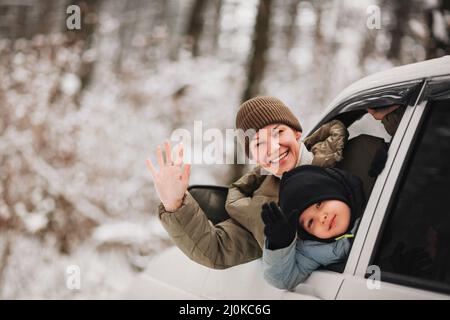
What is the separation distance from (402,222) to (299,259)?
1.10 ft

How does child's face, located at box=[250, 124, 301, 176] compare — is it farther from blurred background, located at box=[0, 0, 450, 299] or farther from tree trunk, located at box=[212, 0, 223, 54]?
tree trunk, located at box=[212, 0, 223, 54]

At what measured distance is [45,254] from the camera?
27.5ft

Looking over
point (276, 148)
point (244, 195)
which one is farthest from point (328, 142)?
point (244, 195)

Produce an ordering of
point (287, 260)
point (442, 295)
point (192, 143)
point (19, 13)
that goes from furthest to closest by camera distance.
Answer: point (19, 13) < point (192, 143) < point (287, 260) < point (442, 295)

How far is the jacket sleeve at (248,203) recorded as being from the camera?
178cm

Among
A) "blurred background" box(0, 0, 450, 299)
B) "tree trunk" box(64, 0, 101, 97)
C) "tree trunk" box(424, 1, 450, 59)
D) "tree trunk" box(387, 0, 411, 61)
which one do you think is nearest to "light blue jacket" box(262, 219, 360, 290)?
"tree trunk" box(424, 1, 450, 59)

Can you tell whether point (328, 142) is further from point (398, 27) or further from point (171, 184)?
point (398, 27)

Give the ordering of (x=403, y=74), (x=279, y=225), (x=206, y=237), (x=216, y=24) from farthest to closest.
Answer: (x=216, y=24)
(x=206, y=237)
(x=403, y=74)
(x=279, y=225)

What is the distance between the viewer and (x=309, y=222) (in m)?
1.59

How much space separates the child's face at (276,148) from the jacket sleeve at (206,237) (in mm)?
262
